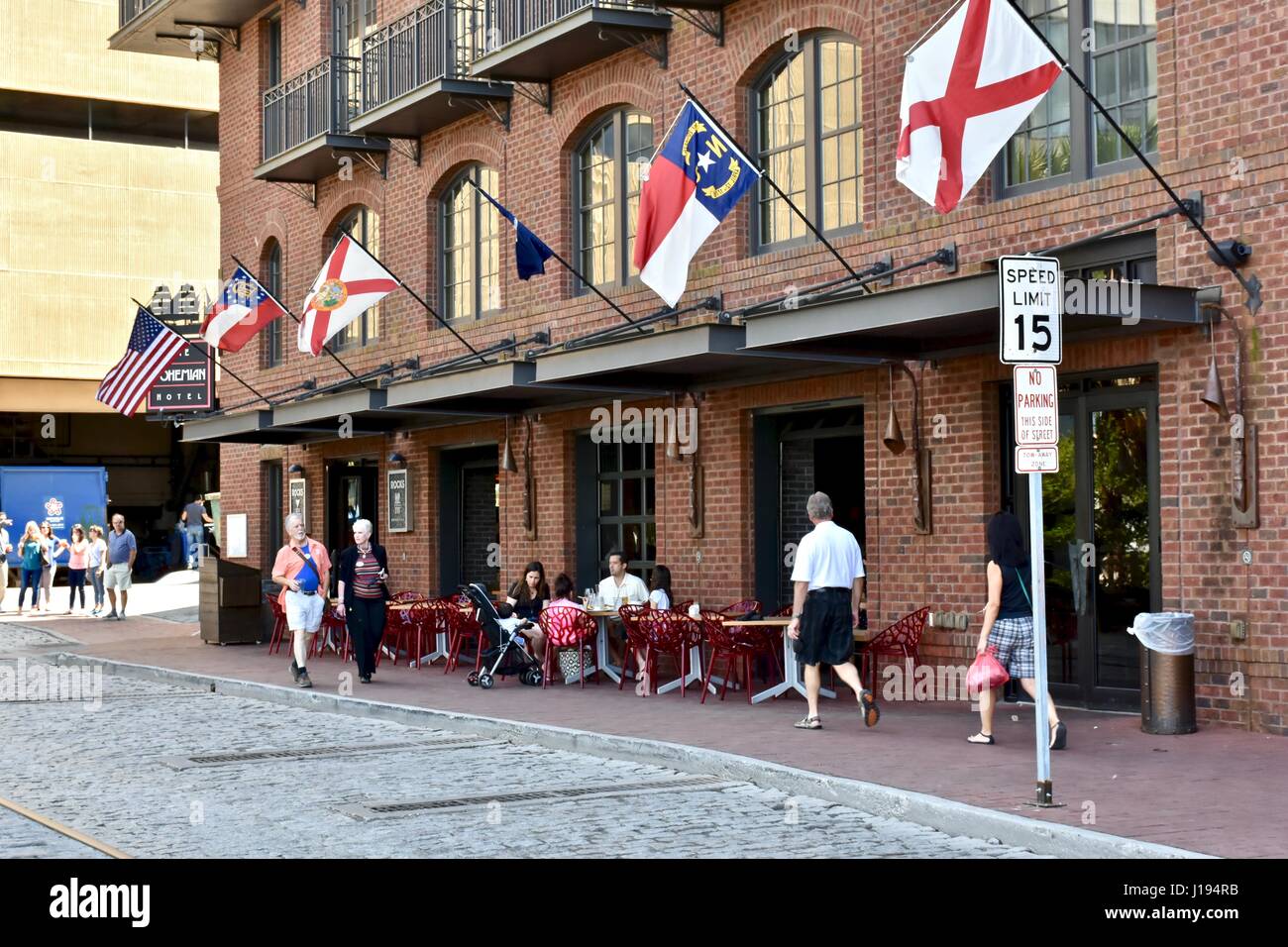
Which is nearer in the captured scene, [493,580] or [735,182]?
[735,182]

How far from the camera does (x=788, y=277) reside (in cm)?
1616

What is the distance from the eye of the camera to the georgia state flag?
46.2 feet

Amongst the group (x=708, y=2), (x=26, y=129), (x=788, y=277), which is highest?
(x=26, y=129)

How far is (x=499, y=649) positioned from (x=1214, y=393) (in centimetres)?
782

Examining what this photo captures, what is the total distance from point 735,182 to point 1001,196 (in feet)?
7.81

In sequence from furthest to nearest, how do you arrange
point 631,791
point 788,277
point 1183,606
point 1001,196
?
point 788,277 < point 1001,196 < point 1183,606 < point 631,791

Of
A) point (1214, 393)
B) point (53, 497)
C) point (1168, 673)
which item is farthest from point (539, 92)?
point (53, 497)

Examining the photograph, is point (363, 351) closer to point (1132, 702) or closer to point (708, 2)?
point (708, 2)

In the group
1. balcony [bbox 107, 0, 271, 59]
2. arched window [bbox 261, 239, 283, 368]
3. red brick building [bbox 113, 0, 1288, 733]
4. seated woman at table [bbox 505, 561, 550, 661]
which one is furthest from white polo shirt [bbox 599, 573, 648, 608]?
balcony [bbox 107, 0, 271, 59]

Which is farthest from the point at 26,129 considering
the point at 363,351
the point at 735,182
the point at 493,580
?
the point at 735,182

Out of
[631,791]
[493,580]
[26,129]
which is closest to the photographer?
[631,791]

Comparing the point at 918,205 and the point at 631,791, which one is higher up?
the point at 918,205

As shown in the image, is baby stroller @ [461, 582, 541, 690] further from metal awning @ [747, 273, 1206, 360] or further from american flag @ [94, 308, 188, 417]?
american flag @ [94, 308, 188, 417]

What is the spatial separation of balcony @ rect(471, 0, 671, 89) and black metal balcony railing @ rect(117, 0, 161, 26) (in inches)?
441
